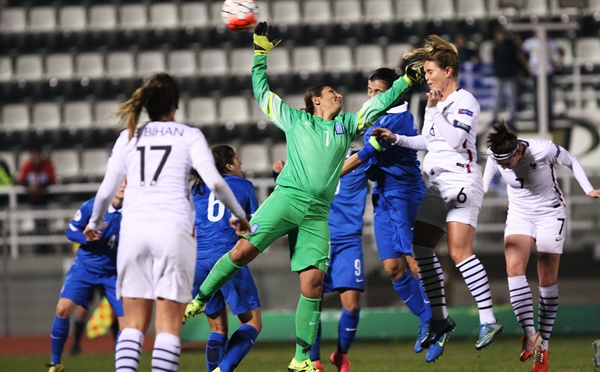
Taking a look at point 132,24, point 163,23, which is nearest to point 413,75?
point 163,23

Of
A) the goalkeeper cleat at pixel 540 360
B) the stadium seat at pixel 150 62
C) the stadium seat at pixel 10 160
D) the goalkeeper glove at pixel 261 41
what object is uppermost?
the goalkeeper glove at pixel 261 41

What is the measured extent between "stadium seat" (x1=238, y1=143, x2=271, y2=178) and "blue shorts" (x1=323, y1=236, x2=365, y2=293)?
30.5ft

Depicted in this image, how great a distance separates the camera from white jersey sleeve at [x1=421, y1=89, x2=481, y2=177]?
8062 mm

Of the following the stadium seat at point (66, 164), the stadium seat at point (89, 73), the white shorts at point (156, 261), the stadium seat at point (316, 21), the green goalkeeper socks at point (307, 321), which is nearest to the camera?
the white shorts at point (156, 261)

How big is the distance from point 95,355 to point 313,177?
284 inches

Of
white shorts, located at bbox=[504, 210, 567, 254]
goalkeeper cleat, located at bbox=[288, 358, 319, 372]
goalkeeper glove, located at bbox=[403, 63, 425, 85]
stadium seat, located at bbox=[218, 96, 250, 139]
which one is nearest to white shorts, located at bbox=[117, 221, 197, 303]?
goalkeeper cleat, located at bbox=[288, 358, 319, 372]

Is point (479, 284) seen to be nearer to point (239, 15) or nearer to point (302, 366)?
point (302, 366)

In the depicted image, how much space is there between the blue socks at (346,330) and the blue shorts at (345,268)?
0.90 feet

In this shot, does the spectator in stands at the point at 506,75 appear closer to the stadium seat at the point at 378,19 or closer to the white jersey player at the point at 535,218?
the stadium seat at the point at 378,19

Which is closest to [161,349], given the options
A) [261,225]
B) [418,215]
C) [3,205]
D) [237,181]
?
[261,225]

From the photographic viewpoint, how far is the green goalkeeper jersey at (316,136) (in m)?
7.76

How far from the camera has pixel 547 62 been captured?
17.9 m

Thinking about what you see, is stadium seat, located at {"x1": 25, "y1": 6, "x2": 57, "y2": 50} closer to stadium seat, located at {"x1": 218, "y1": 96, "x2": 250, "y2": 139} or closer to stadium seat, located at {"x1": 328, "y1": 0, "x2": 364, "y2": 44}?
stadium seat, located at {"x1": 218, "y1": 96, "x2": 250, "y2": 139}

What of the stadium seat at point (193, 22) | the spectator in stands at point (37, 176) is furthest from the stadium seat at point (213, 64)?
the spectator in stands at point (37, 176)
